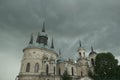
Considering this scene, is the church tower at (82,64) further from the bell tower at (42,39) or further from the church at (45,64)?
the bell tower at (42,39)

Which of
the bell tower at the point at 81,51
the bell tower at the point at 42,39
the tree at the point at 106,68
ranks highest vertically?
the bell tower at the point at 42,39

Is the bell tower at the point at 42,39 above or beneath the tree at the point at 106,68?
above

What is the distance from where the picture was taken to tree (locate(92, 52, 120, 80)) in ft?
116

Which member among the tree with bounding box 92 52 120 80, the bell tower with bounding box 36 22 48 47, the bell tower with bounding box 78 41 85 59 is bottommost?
the tree with bounding box 92 52 120 80

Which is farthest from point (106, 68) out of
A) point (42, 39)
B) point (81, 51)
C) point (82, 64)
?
point (42, 39)

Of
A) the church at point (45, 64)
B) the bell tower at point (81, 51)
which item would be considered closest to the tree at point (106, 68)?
the church at point (45, 64)

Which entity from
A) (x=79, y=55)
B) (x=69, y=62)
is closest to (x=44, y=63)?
(x=69, y=62)

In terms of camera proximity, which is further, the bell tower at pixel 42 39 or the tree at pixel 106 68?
the bell tower at pixel 42 39

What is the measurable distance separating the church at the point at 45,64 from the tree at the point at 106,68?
37.0ft

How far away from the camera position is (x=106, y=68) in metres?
36.8

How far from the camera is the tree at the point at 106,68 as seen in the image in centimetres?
3544

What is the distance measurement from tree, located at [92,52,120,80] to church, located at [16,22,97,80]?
444 inches

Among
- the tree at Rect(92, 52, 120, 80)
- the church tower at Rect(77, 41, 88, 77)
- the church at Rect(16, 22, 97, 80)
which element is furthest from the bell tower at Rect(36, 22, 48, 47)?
the tree at Rect(92, 52, 120, 80)

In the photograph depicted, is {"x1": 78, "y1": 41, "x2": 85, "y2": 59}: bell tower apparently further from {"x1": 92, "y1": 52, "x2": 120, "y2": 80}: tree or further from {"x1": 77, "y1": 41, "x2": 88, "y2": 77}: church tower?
{"x1": 92, "y1": 52, "x2": 120, "y2": 80}: tree
